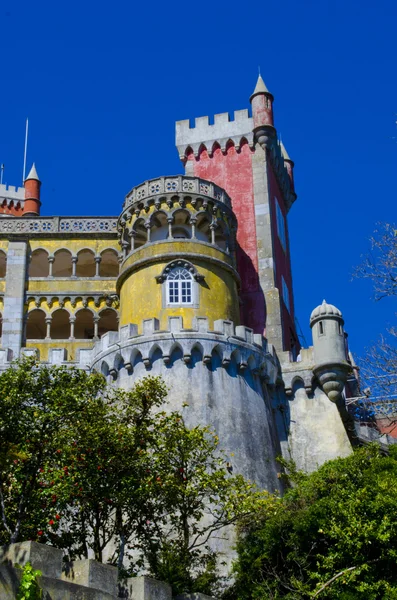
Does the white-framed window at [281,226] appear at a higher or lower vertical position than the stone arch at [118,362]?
higher

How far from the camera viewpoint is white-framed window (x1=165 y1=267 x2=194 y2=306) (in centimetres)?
4266

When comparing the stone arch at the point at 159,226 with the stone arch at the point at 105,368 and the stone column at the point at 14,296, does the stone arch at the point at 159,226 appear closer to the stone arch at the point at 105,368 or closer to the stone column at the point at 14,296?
the stone arch at the point at 105,368

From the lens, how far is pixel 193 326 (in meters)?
40.1

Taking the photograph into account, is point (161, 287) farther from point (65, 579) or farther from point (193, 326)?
point (65, 579)

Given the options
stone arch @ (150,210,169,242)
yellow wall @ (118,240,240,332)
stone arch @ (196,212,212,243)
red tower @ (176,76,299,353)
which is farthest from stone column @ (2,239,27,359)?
red tower @ (176,76,299,353)

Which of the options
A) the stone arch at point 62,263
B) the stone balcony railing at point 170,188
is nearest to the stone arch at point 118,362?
the stone balcony railing at point 170,188

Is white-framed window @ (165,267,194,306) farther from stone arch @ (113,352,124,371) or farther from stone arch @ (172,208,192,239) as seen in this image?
stone arch @ (113,352,124,371)

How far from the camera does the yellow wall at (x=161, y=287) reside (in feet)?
140

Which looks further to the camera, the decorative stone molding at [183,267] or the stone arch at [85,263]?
the stone arch at [85,263]

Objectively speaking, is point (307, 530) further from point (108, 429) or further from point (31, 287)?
point (31, 287)

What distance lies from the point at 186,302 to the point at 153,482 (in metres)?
15.7

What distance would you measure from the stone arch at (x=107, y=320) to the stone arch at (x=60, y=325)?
68.0 inches

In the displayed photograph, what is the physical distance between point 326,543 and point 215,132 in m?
29.2

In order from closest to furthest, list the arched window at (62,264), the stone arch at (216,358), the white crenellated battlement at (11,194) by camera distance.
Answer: the stone arch at (216,358) < the arched window at (62,264) < the white crenellated battlement at (11,194)
